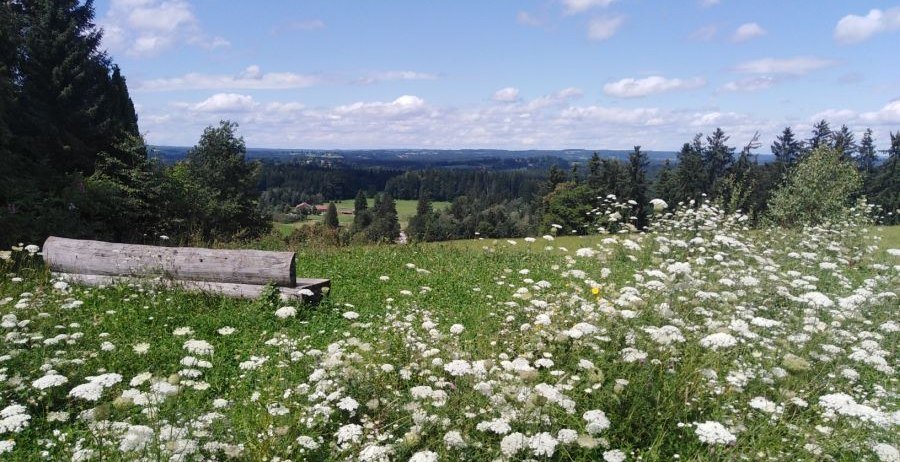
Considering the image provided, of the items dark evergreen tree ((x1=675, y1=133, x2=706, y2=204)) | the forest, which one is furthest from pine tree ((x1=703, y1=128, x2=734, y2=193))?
the forest

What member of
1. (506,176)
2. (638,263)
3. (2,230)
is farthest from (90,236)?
(506,176)

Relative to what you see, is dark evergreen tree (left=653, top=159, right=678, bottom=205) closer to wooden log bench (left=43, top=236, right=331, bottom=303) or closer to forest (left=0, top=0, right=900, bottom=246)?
forest (left=0, top=0, right=900, bottom=246)

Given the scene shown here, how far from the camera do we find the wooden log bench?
23.8ft

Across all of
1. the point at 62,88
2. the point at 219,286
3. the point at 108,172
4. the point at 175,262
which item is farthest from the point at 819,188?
the point at 62,88

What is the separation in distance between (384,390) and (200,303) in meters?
4.27

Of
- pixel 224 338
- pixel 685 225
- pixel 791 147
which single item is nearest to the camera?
pixel 224 338

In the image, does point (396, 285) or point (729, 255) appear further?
point (396, 285)

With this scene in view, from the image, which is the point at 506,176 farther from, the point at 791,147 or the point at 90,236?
the point at 90,236

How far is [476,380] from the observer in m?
3.68

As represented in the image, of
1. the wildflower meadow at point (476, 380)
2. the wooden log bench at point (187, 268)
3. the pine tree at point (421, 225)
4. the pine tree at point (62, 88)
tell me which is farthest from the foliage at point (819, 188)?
the pine tree at point (62, 88)

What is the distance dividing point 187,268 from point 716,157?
66.7m

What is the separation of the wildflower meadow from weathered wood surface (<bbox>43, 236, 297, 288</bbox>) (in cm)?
50

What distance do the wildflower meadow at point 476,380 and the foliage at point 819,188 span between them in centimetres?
1035

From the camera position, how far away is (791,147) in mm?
68875
